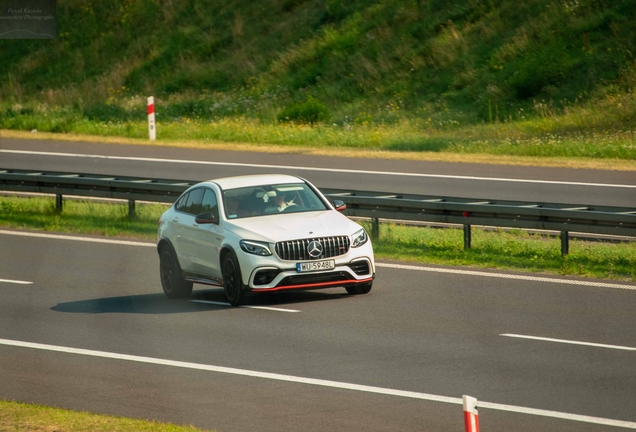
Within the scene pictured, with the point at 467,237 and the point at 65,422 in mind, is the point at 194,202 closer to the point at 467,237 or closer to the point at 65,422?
the point at 467,237

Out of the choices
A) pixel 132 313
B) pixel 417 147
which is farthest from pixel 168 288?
pixel 417 147

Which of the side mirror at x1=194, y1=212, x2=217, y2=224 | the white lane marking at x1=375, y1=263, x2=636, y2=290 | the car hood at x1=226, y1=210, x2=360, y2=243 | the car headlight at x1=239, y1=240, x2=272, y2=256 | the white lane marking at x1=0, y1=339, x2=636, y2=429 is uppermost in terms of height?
the side mirror at x1=194, y1=212, x2=217, y2=224

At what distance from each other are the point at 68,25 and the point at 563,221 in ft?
148

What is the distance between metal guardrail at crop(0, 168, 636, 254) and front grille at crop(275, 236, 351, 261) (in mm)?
4307

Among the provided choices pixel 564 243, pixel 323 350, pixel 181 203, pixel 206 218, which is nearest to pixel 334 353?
pixel 323 350

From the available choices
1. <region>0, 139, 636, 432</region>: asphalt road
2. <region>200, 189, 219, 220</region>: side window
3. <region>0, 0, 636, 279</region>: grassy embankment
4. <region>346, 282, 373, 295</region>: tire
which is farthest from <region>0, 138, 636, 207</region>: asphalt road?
<region>200, 189, 219, 220</region>: side window

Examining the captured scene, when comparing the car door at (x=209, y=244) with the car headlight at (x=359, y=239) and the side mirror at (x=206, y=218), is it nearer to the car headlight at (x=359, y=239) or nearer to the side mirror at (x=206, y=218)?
the side mirror at (x=206, y=218)

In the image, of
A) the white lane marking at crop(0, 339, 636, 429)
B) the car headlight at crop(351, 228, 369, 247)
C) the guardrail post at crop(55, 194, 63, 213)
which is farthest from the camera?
the guardrail post at crop(55, 194, 63, 213)

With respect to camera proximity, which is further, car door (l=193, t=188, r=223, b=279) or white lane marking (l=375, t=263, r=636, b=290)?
white lane marking (l=375, t=263, r=636, b=290)

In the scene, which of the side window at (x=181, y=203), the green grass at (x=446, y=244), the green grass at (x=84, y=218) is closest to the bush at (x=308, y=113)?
the green grass at (x=84, y=218)

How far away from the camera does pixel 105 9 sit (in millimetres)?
57031

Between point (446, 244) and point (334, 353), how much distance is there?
24.4ft

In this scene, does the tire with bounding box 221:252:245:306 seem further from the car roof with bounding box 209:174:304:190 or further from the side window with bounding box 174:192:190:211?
the side window with bounding box 174:192:190:211

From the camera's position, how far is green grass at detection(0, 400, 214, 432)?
781 cm
